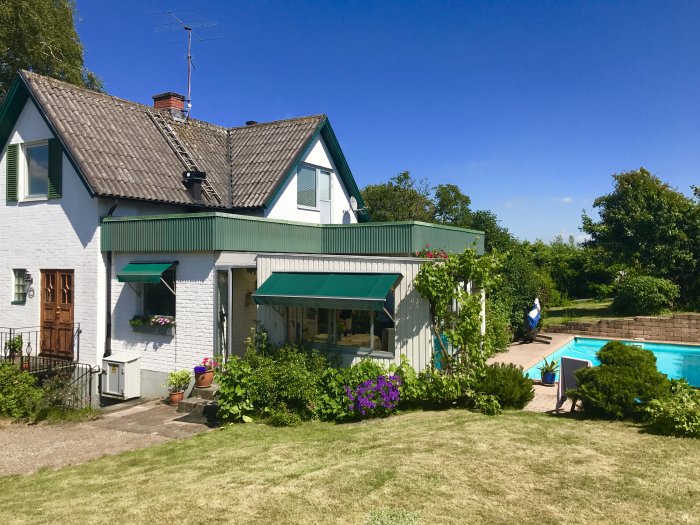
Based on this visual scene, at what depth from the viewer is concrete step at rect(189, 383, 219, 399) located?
584 inches

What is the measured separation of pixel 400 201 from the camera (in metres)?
43.8

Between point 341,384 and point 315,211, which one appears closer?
point 341,384

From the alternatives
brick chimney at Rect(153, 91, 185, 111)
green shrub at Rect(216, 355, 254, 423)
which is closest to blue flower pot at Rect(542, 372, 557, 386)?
green shrub at Rect(216, 355, 254, 423)

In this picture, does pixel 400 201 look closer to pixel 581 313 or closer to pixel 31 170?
pixel 581 313

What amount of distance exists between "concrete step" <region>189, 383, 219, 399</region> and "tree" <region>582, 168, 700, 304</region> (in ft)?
84.0

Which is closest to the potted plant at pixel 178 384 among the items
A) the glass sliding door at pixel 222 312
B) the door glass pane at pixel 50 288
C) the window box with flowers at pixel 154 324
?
the glass sliding door at pixel 222 312

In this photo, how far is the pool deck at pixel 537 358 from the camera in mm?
12680

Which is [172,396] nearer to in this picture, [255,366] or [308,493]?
[255,366]

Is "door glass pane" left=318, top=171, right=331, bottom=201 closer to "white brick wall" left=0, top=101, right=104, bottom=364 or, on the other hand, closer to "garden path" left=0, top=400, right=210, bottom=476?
"white brick wall" left=0, top=101, right=104, bottom=364

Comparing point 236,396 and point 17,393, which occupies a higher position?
point 236,396

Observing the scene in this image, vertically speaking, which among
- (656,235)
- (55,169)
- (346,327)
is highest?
(55,169)

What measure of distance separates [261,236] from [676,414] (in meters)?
11.6

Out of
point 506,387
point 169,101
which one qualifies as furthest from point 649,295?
point 169,101

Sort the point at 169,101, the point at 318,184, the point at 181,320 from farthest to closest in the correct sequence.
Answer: the point at 169,101 < the point at 318,184 < the point at 181,320
